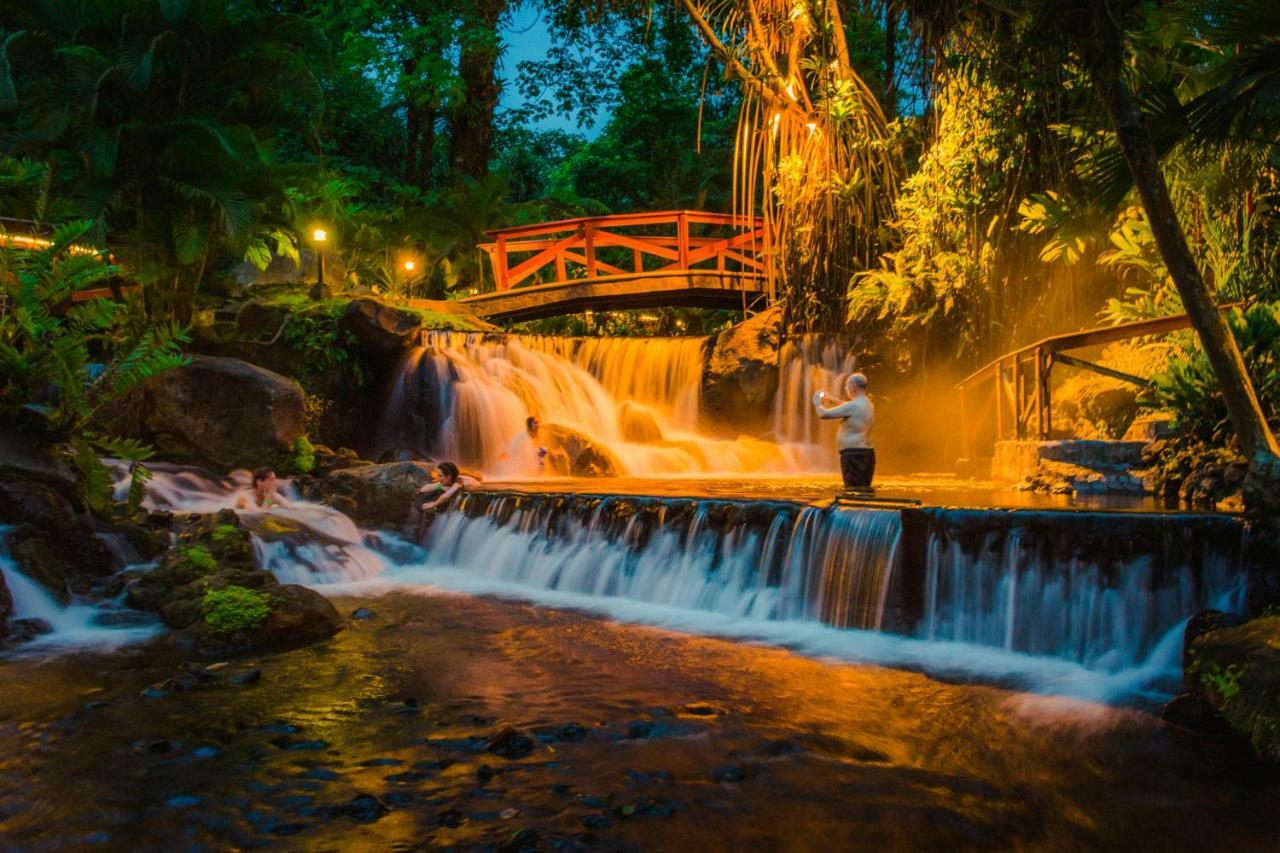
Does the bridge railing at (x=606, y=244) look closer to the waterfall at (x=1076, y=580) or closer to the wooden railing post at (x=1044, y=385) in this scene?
the wooden railing post at (x=1044, y=385)

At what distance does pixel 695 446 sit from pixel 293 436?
6.77 meters

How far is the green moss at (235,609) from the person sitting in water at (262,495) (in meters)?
4.34

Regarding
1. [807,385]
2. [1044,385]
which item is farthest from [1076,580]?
[807,385]

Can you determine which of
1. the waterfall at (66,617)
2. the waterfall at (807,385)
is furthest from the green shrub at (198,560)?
the waterfall at (807,385)

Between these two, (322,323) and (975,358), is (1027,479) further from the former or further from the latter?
(322,323)

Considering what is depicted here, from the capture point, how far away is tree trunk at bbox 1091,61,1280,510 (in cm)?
559

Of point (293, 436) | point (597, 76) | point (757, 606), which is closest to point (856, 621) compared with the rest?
point (757, 606)

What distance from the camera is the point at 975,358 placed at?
560 inches

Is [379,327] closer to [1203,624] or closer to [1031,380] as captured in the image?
[1031,380]

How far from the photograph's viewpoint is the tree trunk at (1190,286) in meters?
5.59

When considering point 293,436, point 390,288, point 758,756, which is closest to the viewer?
point 758,756

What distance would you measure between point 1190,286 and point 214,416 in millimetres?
11058

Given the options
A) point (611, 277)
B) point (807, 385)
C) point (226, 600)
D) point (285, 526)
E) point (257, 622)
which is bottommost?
point (257, 622)

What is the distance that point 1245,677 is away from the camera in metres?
4.35
